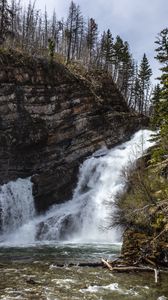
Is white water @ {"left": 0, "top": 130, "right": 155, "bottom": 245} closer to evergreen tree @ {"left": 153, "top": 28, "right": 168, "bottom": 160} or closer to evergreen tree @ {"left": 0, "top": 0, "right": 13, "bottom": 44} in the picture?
evergreen tree @ {"left": 153, "top": 28, "right": 168, "bottom": 160}

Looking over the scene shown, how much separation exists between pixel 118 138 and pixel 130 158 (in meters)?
6.53

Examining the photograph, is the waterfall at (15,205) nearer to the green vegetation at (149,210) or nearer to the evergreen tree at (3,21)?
the green vegetation at (149,210)

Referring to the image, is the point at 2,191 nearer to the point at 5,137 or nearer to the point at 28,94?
the point at 5,137

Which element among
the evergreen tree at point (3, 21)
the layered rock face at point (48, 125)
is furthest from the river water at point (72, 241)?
the evergreen tree at point (3, 21)

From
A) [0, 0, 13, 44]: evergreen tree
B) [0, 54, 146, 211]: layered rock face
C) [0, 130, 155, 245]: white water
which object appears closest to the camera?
[0, 130, 155, 245]: white water

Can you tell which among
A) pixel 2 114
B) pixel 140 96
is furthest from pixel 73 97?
pixel 140 96

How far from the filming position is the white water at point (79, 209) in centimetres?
3831

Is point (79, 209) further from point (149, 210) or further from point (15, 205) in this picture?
point (149, 210)

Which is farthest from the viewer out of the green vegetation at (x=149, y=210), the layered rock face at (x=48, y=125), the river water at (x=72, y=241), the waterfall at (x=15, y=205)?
the layered rock face at (x=48, y=125)

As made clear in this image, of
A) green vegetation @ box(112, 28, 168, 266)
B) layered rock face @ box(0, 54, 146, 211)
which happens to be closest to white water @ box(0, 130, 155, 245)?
layered rock face @ box(0, 54, 146, 211)

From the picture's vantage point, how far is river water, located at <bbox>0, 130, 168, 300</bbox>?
58.4ft

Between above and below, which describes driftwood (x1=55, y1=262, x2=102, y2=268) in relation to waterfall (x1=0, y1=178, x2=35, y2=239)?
below

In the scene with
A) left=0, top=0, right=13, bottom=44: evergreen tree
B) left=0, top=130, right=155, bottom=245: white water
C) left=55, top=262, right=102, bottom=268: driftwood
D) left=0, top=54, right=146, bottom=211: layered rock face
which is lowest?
left=55, top=262, right=102, bottom=268: driftwood

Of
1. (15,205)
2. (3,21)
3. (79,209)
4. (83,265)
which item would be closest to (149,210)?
(83,265)
